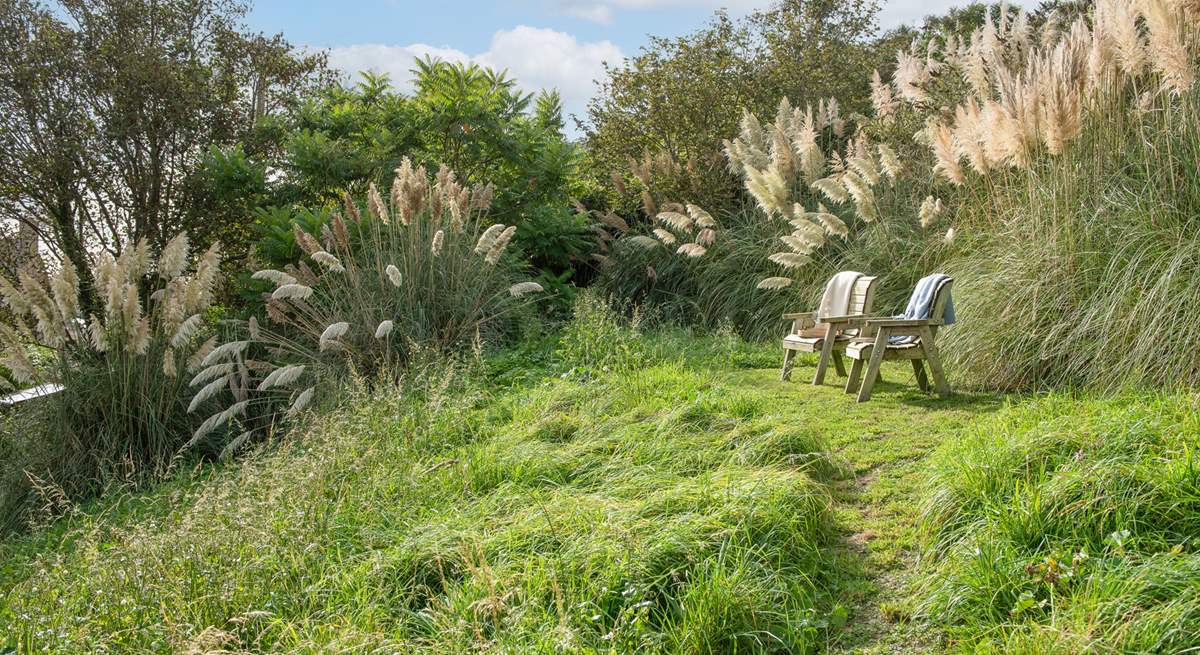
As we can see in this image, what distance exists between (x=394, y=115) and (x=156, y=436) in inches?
215

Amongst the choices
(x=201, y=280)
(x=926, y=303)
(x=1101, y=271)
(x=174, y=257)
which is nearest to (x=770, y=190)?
(x=926, y=303)

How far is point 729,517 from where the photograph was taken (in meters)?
3.24

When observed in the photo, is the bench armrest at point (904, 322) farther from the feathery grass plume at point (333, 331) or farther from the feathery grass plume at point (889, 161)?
the feathery grass plume at point (333, 331)

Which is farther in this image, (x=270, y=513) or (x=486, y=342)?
(x=486, y=342)

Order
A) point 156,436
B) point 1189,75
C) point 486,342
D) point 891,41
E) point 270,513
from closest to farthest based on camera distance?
1. point 270,513
2. point 1189,75
3. point 156,436
4. point 486,342
5. point 891,41

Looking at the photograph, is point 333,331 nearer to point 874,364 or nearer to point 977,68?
point 874,364

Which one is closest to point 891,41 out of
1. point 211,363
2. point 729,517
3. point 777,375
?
point 777,375

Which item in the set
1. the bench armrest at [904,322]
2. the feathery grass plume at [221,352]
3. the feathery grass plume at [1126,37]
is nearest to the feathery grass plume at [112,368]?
the feathery grass plume at [221,352]

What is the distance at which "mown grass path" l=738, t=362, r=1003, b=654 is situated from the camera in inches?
→ 109

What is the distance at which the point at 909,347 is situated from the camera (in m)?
5.90

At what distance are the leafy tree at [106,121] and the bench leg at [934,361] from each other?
901 cm

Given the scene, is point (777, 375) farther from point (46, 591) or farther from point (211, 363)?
point (46, 591)

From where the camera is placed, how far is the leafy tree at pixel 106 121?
10.9 meters

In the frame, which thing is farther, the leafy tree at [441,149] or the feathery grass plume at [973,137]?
the leafy tree at [441,149]
